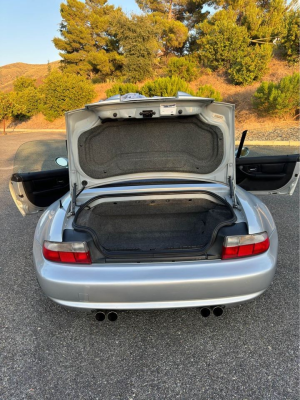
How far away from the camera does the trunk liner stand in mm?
2578

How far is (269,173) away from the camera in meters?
3.29

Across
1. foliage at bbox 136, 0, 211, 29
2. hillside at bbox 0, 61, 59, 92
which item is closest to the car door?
foliage at bbox 136, 0, 211, 29

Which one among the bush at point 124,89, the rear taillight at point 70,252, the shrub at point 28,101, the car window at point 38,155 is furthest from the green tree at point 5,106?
the rear taillight at point 70,252

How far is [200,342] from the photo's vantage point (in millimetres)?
1975

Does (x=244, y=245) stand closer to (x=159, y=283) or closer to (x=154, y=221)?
(x=159, y=283)

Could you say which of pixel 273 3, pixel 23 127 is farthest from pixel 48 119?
pixel 273 3

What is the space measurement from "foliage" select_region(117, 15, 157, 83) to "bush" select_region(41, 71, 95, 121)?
14.1 feet

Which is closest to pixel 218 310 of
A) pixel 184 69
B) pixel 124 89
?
pixel 124 89

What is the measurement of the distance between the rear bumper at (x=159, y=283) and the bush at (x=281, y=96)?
13.2 meters

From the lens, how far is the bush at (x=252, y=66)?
18.3 meters

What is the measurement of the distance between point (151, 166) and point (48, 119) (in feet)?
71.7

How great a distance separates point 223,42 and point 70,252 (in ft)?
73.1

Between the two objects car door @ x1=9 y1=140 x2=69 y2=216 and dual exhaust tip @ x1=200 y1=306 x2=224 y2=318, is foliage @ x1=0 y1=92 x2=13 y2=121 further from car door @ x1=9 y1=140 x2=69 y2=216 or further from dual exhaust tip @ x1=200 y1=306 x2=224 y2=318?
dual exhaust tip @ x1=200 y1=306 x2=224 y2=318

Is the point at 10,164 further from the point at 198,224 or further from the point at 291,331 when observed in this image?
the point at 291,331
